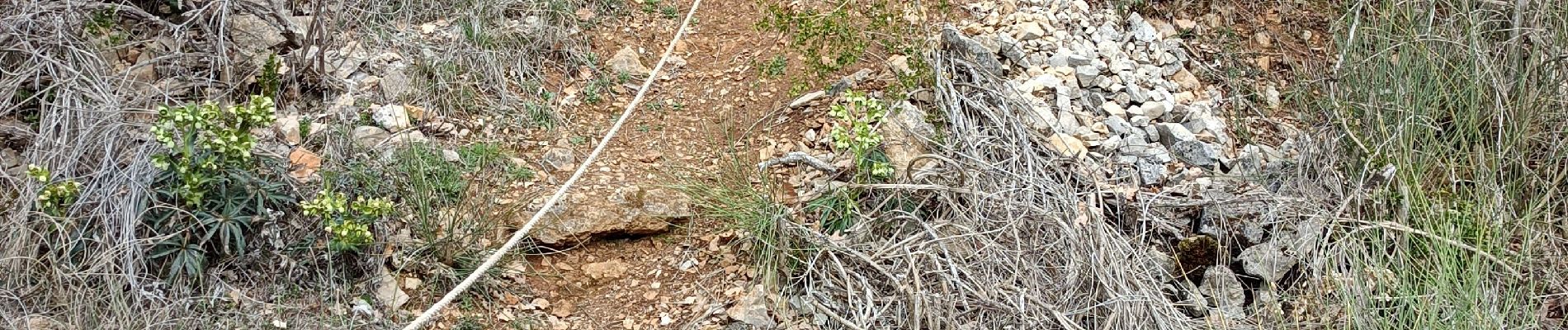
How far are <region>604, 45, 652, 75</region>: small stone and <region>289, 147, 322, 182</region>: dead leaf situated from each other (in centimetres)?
90

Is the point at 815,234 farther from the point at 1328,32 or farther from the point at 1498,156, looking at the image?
the point at 1328,32

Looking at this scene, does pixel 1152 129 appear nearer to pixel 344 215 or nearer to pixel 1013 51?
pixel 1013 51

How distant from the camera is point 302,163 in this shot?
2871 mm

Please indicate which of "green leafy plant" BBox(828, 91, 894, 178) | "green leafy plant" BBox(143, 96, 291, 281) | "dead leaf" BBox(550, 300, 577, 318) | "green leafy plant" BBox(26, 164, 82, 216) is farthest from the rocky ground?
"green leafy plant" BBox(26, 164, 82, 216)

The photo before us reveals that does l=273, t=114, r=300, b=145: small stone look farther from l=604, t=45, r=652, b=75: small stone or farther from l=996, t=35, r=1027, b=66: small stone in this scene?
l=996, t=35, r=1027, b=66: small stone

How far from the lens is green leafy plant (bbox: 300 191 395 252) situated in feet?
8.30

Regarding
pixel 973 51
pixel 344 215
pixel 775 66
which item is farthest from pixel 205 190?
pixel 973 51

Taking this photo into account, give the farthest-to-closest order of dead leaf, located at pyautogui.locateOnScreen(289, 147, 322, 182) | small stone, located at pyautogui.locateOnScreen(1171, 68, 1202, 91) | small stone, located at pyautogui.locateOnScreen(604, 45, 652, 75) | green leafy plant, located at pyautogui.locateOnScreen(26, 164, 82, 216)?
small stone, located at pyautogui.locateOnScreen(604, 45, 652, 75) < small stone, located at pyautogui.locateOnScreen(1171, 68, 1202, 91) < dead leaf, located at pyautogui.locateOnScreen(289, 147, 322, 182) < green leafy plant, located at pyautogui.locateOnScreen(26, 164, 82, 216)

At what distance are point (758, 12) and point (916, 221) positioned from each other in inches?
44.5

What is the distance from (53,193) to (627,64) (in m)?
1.51

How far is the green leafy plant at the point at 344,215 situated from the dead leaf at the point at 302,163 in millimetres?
218

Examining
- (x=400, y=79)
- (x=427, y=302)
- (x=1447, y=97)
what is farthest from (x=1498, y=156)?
(x=400, y=79)

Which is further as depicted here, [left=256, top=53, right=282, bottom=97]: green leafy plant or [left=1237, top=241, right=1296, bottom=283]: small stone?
[left=256, top=53, right=282, bottom=97]: green leafy plant

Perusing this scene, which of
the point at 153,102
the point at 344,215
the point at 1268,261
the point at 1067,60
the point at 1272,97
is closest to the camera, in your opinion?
the point at 344,215
